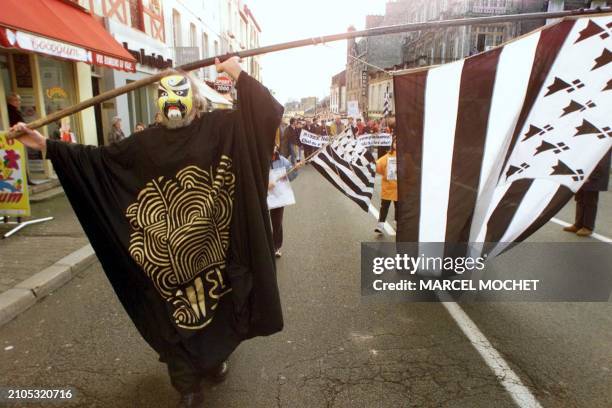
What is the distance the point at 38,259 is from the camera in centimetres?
552

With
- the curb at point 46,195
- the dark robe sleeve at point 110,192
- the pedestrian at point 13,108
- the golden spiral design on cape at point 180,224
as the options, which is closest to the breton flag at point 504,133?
the golden spiral design on cape at point 180,224

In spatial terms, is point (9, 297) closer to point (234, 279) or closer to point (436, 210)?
point (234, 279)

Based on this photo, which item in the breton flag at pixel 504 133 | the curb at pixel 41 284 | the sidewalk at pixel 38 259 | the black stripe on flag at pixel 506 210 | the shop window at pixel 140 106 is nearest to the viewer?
the breton flag at pixel 504 133

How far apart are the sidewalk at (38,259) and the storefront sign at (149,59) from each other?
779 cm

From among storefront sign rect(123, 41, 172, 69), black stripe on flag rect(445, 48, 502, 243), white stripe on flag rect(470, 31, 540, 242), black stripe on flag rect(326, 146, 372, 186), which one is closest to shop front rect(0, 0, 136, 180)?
storefront sign rect(123, 41, 172, 69)

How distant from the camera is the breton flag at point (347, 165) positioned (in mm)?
6320

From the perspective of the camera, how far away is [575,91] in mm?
3029

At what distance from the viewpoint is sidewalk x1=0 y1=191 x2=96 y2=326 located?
14.6ft

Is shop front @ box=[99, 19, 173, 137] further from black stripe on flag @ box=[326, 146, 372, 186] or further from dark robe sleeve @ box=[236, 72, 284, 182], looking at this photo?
dark robe sleeve @ box=[236, 72, 284, 182]

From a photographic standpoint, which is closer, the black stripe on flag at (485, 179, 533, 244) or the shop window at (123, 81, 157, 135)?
the black stripe on flag at (485, 179, 533, 244)

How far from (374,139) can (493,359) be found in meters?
4.02

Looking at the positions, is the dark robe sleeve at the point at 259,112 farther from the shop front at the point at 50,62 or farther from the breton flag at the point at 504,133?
the shop front at the point at 50,62

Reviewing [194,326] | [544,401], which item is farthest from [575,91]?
[194,326]

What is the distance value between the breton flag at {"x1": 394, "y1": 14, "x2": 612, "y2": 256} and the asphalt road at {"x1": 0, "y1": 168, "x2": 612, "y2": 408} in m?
0.86
